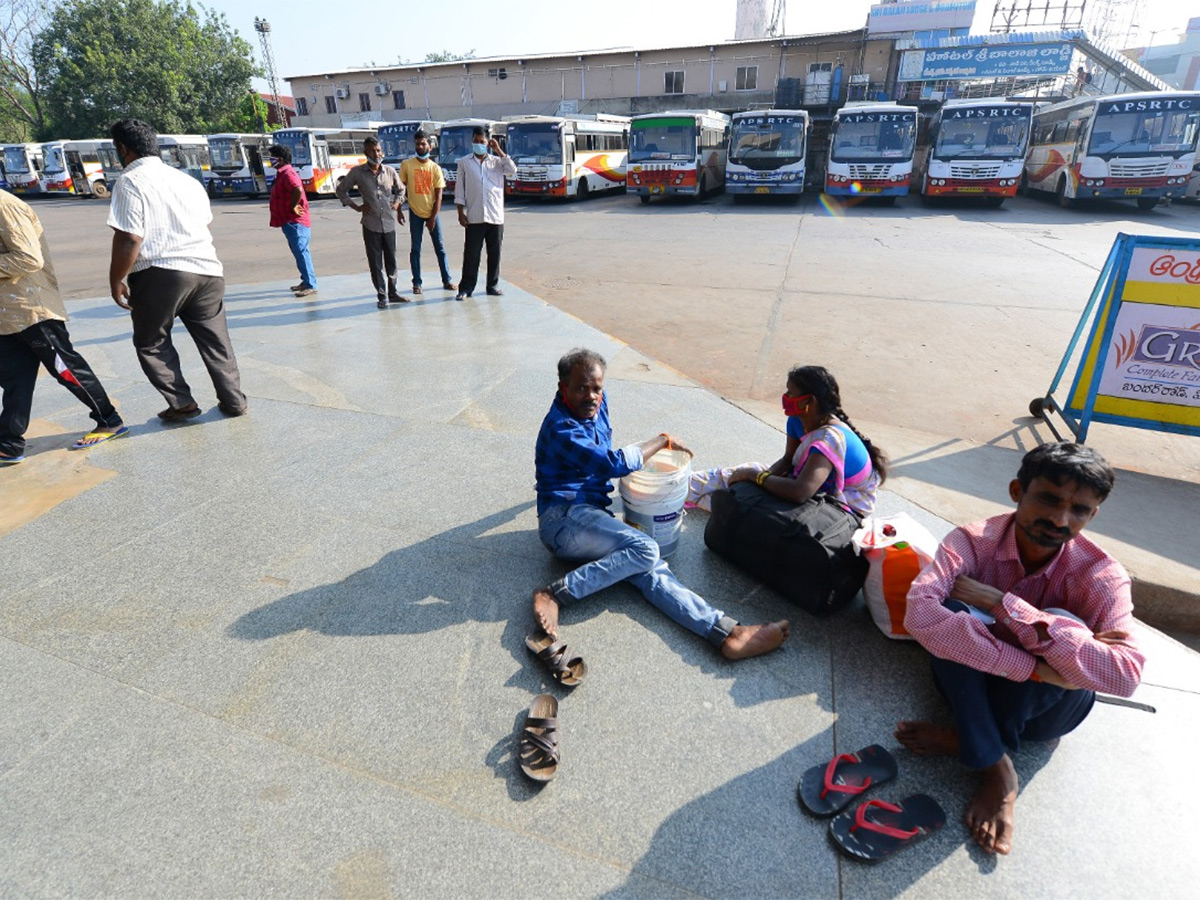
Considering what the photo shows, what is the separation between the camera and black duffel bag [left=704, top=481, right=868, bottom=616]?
256 cm

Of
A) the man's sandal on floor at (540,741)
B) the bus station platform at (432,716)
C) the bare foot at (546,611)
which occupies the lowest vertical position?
the bus station platform at (432,716)

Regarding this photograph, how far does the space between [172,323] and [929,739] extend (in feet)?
15.9

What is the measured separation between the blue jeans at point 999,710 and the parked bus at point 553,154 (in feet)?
63.9

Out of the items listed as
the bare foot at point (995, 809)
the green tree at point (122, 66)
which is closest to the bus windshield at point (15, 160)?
the green tree at point (122, 66)

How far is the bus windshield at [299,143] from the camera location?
2442cm

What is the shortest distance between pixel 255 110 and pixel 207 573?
49.4 metres

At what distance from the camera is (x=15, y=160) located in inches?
1227

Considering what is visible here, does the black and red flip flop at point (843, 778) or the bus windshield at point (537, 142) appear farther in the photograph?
the bus windshield at point (537, 142)

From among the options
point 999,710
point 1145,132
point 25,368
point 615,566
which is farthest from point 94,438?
point 1145,132

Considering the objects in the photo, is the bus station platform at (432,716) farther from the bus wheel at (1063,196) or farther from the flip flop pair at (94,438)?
the bus wheel at (1063,196)

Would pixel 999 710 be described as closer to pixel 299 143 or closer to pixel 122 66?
pixel 299 143

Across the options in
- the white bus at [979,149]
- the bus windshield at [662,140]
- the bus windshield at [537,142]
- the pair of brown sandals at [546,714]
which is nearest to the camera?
the pair of brown sandals at [546,714]

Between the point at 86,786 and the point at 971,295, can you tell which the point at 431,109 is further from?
the point at 86,786

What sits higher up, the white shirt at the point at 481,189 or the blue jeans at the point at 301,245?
the white shirt at the point at 481,189
